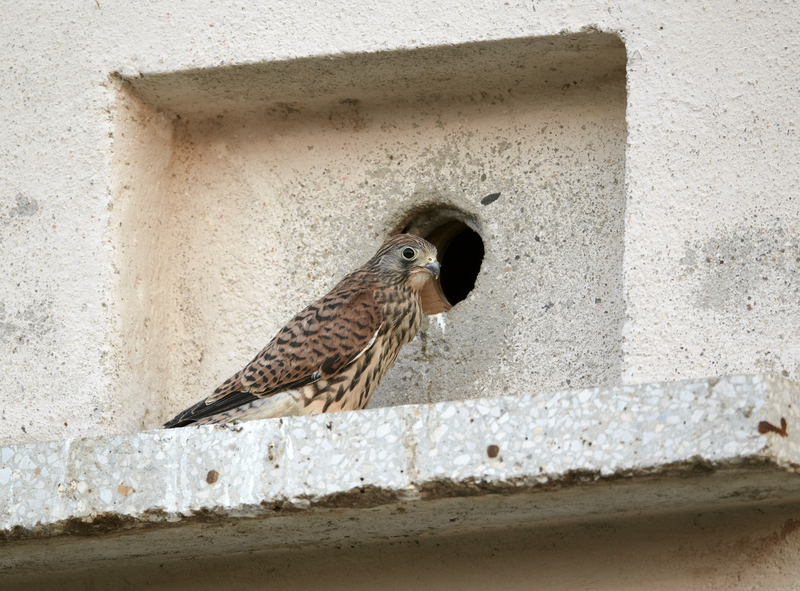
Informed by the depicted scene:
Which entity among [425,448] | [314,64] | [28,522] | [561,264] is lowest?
[28,522]

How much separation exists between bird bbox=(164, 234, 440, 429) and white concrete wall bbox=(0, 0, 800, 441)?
0.30m

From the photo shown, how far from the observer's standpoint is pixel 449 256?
4.90 metres

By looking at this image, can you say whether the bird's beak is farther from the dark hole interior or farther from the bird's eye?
the dark hole interior

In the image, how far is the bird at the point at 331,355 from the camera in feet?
10.2

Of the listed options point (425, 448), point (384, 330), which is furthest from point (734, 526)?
point (384, 330)

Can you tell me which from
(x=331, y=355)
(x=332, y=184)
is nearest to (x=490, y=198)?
(x=332, y=184)

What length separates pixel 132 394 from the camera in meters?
3.34

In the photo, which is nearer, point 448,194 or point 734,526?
point 734,526

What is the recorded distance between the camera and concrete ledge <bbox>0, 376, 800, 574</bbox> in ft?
7.42

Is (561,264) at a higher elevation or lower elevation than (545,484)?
higher

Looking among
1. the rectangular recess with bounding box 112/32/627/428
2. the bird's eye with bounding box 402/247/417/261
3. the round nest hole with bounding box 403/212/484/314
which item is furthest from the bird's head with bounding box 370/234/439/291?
the round nest hole with bounding box 403/212/484/314

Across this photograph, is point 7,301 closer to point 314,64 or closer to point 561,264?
point 314,64

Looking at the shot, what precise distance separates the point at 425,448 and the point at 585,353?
97cm

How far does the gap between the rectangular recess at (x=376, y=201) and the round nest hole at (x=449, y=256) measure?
18cm
